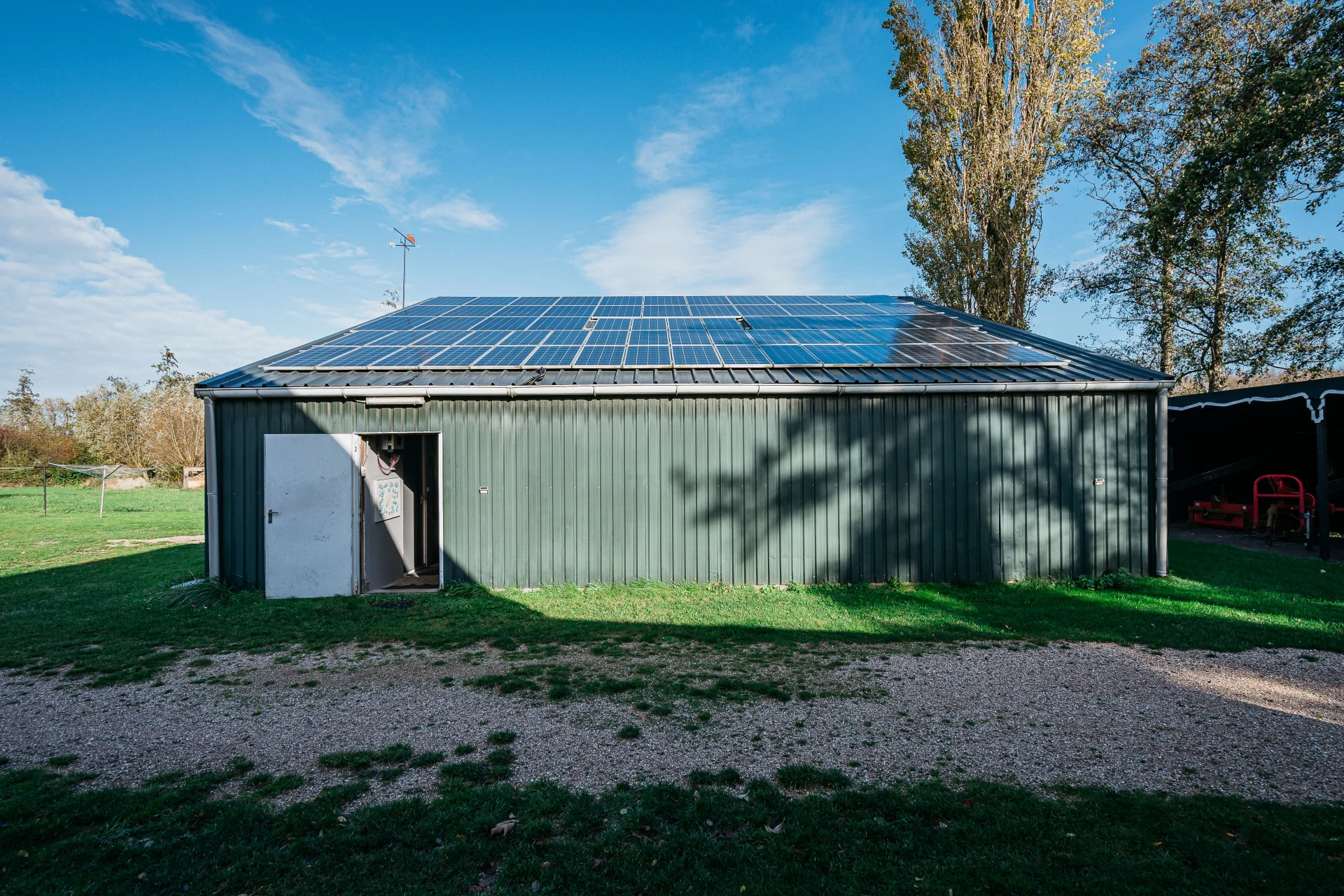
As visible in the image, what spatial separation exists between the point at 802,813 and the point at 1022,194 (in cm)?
1764

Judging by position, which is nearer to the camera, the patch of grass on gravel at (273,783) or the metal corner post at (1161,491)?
the patch of grass on gravel at (273,783)

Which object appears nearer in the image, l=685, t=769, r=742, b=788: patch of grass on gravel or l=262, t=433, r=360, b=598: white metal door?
l=685, t=769, r=742, b=788: patch of grass on gravel

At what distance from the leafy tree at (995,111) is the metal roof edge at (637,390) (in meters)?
8.95

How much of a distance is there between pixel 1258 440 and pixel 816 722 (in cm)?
1808

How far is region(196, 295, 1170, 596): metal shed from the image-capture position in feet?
27.5

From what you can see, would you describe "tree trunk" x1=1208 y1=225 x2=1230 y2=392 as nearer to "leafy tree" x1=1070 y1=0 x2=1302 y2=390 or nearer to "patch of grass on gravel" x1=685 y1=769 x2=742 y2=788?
"leafy tree" x1=1070 y1=0 x2=1302 y2=390

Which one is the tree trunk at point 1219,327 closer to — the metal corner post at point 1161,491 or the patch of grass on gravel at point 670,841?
the metal corner post at point 1161,491

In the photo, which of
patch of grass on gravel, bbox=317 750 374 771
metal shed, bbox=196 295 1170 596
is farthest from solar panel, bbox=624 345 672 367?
patch of grass on gravel, bbox=317 750 374 771

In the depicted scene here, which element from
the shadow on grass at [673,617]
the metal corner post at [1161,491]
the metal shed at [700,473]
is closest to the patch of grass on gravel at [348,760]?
the shadow on grass at [673,617]

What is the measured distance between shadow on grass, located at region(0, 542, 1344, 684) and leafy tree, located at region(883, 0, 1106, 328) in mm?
10039

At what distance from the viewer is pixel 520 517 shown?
8.56 meters

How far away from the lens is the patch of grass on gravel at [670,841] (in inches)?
104

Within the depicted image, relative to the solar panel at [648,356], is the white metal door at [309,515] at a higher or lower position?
lower

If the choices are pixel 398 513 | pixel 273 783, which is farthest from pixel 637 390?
pixel 273 783
